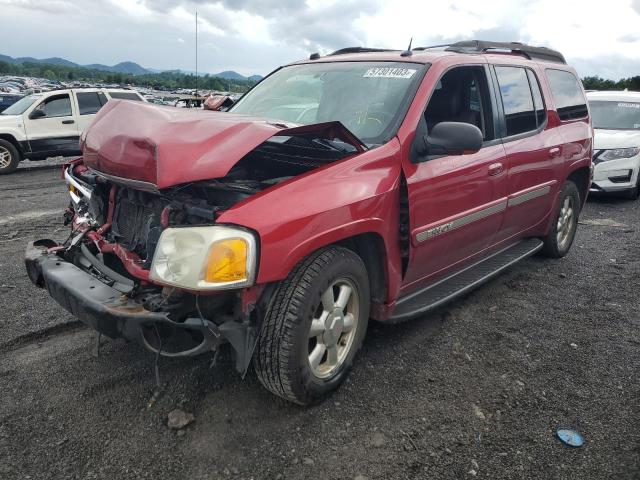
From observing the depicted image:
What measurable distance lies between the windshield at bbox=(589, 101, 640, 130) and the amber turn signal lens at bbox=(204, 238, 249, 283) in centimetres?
874

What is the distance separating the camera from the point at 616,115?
9.23 meters

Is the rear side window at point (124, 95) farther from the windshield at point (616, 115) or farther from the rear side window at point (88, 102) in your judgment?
the windshield at point (616, 115)

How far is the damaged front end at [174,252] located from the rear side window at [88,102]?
1030 cm

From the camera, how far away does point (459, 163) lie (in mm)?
3357

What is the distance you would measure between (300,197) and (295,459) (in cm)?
118

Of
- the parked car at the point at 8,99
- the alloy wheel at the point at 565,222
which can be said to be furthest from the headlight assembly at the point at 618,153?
the parked car at the point at 8,99

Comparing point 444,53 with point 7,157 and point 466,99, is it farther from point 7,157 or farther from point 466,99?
point 7,157

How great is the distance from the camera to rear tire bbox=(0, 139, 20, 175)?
1099cm

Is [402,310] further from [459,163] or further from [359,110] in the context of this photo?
[359,110]

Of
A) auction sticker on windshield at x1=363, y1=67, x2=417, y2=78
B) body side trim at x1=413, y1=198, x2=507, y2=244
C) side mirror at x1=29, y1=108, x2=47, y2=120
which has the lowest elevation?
side mirror at x1=29, y1=108, x2=47, y2=120

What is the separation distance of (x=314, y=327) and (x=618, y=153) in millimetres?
7732

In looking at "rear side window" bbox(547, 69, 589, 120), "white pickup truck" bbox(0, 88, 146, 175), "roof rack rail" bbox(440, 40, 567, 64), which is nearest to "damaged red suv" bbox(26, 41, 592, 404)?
"roof rack rail" bbox(440, 40, 567, 64)

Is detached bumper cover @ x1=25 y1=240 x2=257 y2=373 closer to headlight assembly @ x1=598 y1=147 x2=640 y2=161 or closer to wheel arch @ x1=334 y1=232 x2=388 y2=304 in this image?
wheel arch @ x1=334 y1=232 x2=388 y2=304

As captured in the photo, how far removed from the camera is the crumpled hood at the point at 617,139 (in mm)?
8469
